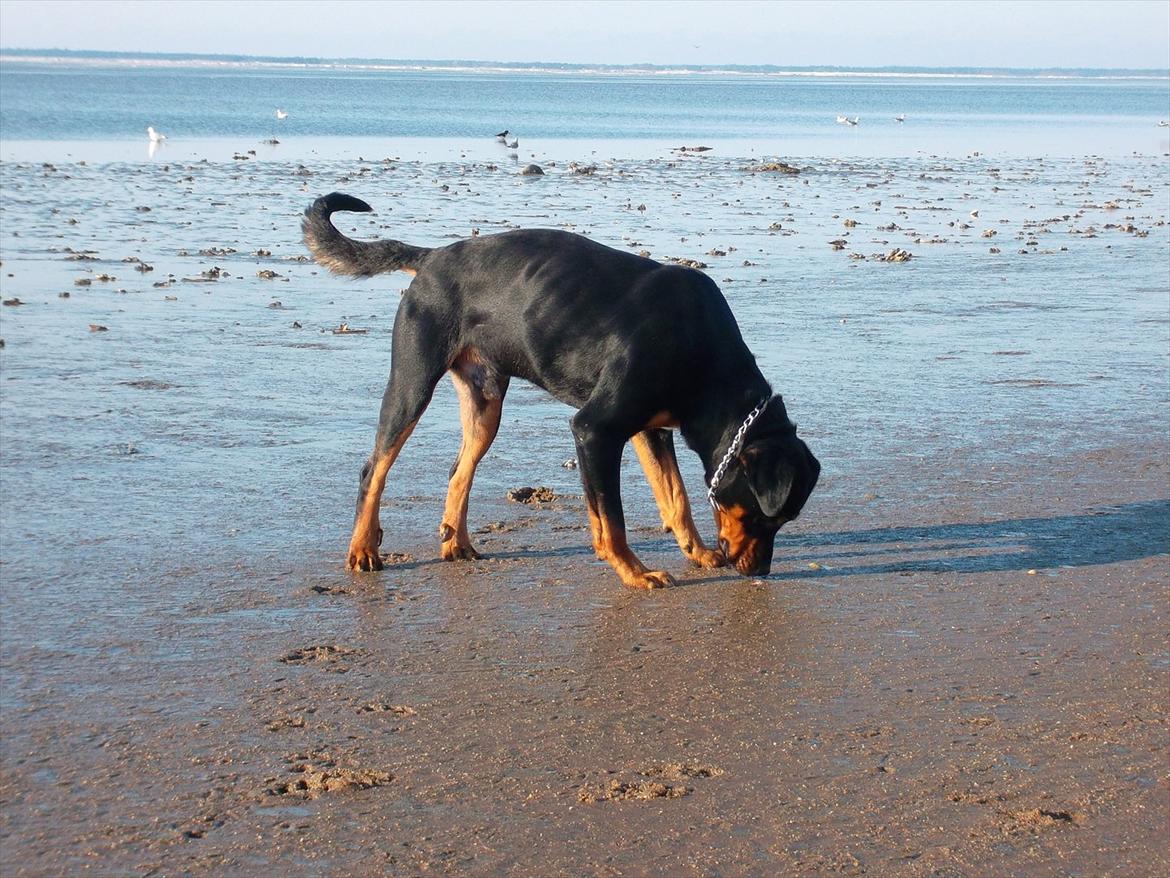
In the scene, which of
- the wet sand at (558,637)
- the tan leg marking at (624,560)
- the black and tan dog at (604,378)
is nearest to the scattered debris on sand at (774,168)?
the wet sand at (558,637)

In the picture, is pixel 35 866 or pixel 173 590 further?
pixel 173 590

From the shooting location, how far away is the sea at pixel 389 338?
6.62 metres

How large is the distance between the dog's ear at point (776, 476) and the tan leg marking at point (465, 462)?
48.9 inches

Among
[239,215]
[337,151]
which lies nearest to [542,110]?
[337,151]

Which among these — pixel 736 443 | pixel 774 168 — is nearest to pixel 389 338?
pixel 736 443

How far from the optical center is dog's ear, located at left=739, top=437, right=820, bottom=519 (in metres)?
5.43

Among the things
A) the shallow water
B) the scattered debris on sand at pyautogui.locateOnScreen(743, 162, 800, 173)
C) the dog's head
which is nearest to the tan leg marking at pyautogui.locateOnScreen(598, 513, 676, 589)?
the dog's head

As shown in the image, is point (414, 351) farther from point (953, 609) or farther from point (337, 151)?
point (337, 151)

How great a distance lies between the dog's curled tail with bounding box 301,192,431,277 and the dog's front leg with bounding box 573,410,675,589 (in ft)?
4.04

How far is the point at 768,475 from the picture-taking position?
214 inches

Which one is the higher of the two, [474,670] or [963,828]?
[963,828]

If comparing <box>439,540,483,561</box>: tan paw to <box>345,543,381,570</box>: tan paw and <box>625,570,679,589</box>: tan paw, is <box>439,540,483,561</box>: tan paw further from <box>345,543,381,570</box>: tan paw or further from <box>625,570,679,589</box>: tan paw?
<box>625,570,679,589</box>: tan paw

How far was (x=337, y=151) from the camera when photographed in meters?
37.4

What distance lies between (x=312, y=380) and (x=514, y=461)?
227cm
